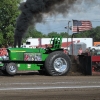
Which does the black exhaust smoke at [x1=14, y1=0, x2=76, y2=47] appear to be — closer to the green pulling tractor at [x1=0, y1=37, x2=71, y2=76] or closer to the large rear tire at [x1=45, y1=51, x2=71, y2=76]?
the green pulling tractor at [x1=0, y1=37, x2=71, y2=76]

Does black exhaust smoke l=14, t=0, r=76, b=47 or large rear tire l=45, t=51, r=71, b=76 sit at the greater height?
black exhaust smoke l=14, t=0, r=76, b=47

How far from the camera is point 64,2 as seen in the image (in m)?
18.4

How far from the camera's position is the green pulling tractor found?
700 inches

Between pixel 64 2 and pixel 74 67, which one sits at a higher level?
pixel 64 2

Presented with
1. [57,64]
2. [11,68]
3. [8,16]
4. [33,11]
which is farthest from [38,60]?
[8,16]

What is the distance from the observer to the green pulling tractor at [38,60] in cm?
1778

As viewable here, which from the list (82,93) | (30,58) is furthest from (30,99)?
(30,58)

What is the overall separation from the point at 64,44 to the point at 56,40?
4063 cm

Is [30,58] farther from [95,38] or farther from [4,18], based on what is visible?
[95,38]

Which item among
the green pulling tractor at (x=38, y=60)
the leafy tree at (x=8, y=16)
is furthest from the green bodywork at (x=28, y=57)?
the leafy tree at (x=8, y=16)

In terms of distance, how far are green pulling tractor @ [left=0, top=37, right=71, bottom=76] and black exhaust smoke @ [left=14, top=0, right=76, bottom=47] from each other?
970 millimetres

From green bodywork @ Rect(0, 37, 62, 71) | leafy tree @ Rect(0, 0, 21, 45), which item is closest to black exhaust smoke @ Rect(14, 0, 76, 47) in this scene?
green bodywork @ Rect(0, 37, 62, 71)

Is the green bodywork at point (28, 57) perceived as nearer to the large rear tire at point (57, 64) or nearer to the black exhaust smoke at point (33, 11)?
the large rear tire at point (57, 64)

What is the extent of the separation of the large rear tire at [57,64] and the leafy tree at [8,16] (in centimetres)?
2048
